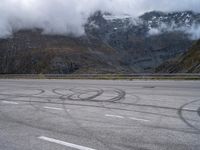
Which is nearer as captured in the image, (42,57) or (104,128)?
(104,128)

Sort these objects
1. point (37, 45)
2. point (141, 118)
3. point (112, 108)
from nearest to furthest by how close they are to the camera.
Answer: point (141, 118), point (112, 108), point (37, 45)

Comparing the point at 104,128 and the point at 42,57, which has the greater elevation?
the point at 42,57

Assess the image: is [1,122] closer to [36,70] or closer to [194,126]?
[194,126]

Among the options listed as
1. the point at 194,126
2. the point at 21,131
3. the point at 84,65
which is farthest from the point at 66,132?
the point at 84,65

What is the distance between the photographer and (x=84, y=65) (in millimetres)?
158000

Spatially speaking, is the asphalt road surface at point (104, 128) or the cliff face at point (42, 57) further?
the cliff face at point (42, 57)

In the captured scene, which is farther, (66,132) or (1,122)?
(1,122)

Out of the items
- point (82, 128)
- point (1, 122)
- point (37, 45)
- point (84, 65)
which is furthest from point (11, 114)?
point (37, 45)

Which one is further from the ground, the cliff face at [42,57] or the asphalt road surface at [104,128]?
the cliff face at [42,57]

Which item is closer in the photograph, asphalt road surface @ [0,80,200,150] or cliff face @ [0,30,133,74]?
asphalt road surface @ [0,80,200,150]

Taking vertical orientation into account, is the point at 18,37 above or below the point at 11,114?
above

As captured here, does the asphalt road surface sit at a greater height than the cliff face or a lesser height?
lesser

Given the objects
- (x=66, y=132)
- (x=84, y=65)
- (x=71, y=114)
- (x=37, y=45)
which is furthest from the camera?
(x=37, y=45)

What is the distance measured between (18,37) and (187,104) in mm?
184666
